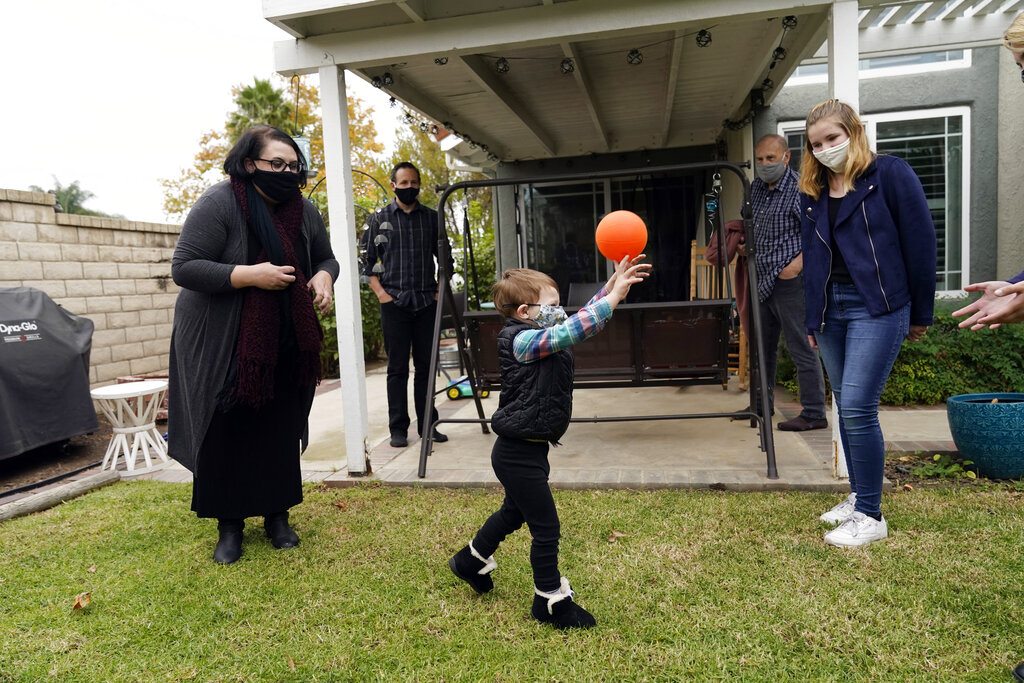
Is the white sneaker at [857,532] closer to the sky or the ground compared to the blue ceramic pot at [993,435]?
closer to the ground

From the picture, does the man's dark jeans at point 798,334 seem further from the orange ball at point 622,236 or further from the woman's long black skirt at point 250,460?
the woman's long black skirt at point 250,460

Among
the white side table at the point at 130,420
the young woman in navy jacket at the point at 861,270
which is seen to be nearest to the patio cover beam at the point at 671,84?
the young woman in navy jacket at the point at 861,270

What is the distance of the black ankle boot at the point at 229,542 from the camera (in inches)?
107

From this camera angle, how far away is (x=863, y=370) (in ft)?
8.56

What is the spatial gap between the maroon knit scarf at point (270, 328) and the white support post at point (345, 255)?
3.17 feet

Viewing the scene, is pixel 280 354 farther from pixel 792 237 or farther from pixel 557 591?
pixel 792 237

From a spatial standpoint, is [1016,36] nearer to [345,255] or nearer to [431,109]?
[345,255]

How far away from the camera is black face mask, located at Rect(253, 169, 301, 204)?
2.64m

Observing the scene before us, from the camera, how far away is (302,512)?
3.34 meters

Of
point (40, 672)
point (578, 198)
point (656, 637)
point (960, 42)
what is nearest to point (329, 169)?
point (40, 672)

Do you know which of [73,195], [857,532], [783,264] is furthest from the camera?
[73,195]

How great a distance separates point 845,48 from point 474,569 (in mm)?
3052

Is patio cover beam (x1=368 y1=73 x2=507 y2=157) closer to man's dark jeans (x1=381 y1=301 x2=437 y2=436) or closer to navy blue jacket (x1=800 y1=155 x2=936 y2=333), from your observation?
man's dark jeans (x1=381 y1=301 x2=437 y2=436)

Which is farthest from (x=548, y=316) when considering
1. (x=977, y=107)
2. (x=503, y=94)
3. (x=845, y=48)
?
(x=977, y=107)
